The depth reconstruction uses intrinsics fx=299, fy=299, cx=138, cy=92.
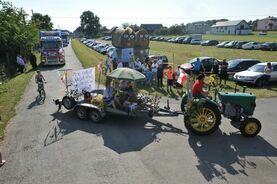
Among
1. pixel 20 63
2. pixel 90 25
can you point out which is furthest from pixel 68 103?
pixel 90 25

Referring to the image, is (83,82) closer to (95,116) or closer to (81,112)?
(81,112)

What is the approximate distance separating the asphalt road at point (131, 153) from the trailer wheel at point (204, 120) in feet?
0.97

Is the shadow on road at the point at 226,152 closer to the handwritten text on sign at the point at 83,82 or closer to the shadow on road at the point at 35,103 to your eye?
the handwritten text on sign at the point at 83,82

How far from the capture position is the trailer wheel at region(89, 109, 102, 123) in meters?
11.7

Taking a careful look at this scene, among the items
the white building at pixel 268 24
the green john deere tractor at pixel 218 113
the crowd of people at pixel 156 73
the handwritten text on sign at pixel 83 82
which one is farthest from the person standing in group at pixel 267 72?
the white building at pixel 268 24

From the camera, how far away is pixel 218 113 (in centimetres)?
996

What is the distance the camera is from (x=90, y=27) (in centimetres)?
13738

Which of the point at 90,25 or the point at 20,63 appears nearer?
the point at 20,63

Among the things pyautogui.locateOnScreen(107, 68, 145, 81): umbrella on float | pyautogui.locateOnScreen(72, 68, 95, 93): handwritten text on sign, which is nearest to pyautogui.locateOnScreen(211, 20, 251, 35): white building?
pyautogui.locateOnScreen(72, 68, 95, 93): handwritten text on sign

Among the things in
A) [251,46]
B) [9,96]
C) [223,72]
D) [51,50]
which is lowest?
[9,96]

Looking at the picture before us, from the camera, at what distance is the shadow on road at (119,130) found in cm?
976

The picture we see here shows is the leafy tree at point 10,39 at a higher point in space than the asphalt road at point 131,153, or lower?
higher

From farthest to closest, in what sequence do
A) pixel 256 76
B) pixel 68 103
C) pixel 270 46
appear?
pixel 270 46 → pixel 256 76 → pixel 68 103

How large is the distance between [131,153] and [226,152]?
9.43 ft
